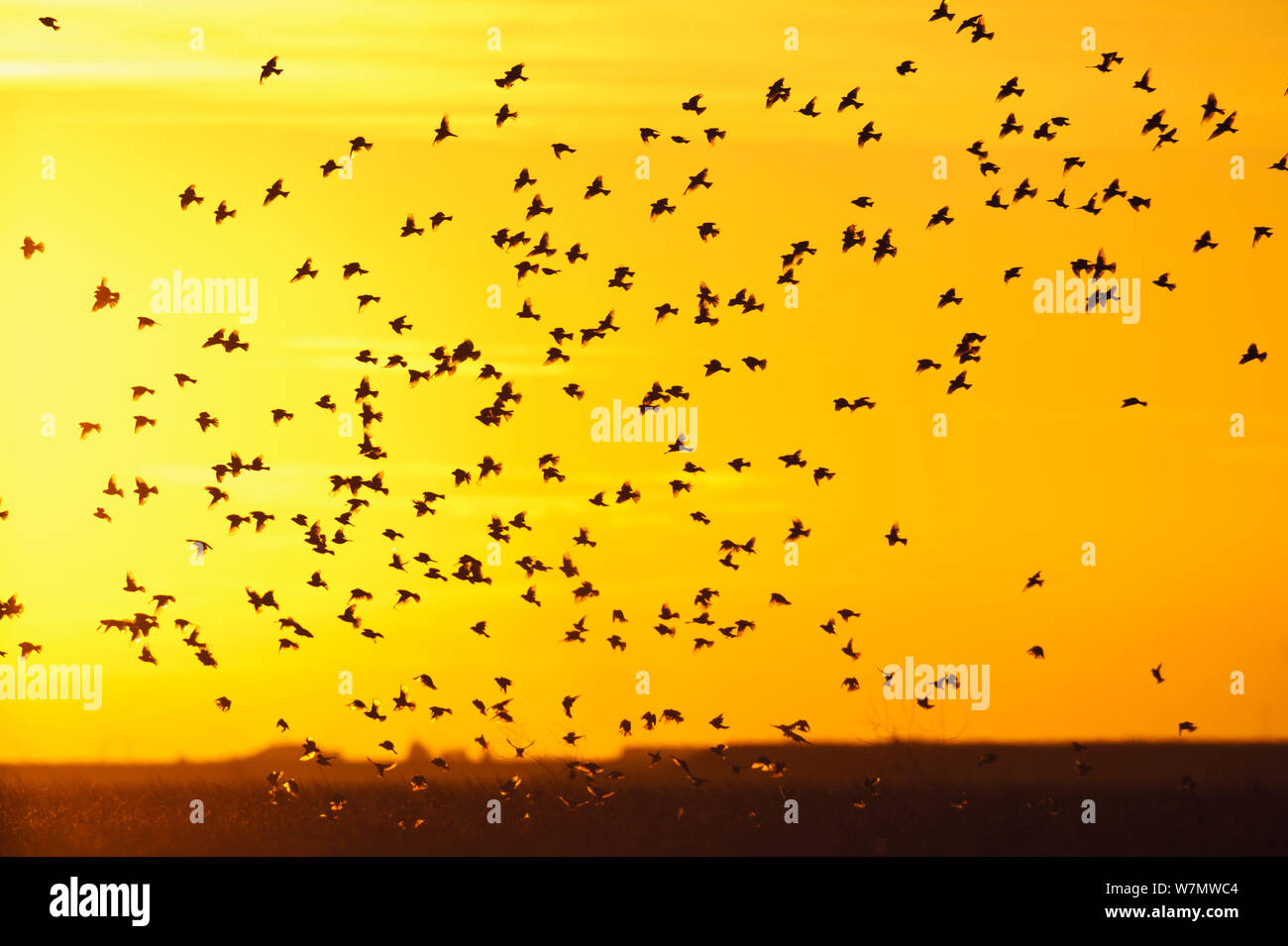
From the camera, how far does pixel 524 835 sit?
26.3m

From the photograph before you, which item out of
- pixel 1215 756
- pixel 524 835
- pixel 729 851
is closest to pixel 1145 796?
pixel 1215 756

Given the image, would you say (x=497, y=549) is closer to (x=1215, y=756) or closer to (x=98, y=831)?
(x=98, y=831)

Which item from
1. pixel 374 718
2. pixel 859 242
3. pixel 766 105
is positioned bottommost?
pixel 374 718

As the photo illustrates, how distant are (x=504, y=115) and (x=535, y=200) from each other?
4.26 feet

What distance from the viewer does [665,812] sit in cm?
2683

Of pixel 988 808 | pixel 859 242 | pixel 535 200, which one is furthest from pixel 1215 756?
pixel 535 200

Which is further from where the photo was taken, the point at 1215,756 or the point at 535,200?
the point at 1215,756

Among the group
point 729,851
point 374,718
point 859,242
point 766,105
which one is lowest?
point 729,851

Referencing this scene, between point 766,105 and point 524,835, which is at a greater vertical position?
point 766,105

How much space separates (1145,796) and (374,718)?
39.7 ft

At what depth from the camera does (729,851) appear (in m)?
25.9

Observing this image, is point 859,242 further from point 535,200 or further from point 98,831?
point 98,831

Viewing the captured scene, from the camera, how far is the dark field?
2612 cm

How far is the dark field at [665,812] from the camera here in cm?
2612
